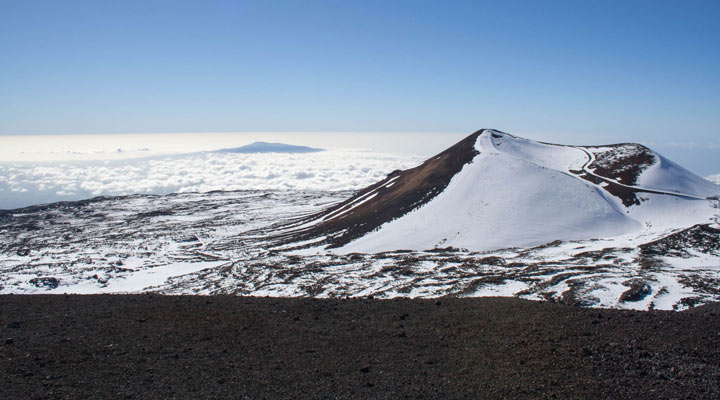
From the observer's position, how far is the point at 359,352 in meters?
11.4

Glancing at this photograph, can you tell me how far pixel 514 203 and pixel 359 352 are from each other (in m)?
49.2

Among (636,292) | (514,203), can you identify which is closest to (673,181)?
(514,203)

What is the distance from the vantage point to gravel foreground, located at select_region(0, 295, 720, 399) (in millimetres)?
9344

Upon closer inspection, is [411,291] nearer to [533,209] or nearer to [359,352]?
[359,352]

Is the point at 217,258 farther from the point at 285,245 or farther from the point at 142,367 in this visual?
the point at 142,367

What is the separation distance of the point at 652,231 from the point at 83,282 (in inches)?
2365

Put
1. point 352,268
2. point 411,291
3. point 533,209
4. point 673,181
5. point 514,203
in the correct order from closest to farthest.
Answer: point 411,291, point 352,268, point 533,209, point 514,203, point 673,181

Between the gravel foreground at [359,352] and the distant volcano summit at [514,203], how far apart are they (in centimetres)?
3566

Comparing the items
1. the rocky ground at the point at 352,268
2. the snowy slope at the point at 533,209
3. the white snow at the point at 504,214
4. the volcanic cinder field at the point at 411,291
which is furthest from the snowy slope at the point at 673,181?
the rocky ground at the point at 352,268

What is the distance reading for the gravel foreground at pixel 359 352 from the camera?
934 cm

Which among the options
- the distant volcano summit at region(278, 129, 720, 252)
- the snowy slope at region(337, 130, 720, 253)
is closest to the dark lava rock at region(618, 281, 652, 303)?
the distant volcano summit at region(278, 129, 720, 252)

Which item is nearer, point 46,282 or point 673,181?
point 46,282

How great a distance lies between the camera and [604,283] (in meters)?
29.2

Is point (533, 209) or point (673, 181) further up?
point (673, 181)
